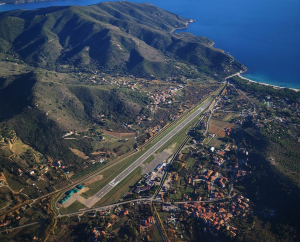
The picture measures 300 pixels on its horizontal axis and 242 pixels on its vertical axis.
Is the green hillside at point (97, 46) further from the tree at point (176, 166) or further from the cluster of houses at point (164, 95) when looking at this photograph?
the tree at point (176, 166)

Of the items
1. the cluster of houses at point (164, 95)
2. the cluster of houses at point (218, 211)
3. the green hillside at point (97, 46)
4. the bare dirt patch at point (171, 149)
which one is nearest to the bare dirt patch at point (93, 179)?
the bare dirt patch at point (171, 149)

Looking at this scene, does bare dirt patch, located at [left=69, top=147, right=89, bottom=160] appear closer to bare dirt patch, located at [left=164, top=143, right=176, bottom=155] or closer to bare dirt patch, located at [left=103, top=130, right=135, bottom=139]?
bare dirt patch, located at [left=103, top=130, right=135, bottom=139]

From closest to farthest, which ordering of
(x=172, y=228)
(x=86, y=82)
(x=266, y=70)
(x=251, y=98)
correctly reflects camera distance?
(x=172, y=228)
(x=251, y=98)
(x=86, y=82)
(x=266, y=70)

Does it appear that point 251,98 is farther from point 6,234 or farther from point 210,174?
point 6,234

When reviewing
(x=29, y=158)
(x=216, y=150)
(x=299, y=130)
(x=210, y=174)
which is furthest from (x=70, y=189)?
(x=299, y=130)

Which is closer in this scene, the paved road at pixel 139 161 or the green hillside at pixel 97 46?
the paved road at pixel 139 161

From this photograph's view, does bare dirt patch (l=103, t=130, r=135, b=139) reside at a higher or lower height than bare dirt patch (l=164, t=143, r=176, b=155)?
lower

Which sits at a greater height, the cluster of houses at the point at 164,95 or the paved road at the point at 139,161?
the cluster of houses at the point at 164,95

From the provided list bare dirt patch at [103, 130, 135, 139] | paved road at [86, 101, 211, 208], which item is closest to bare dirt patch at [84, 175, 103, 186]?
paved road at [86, 101, 211, 208]
